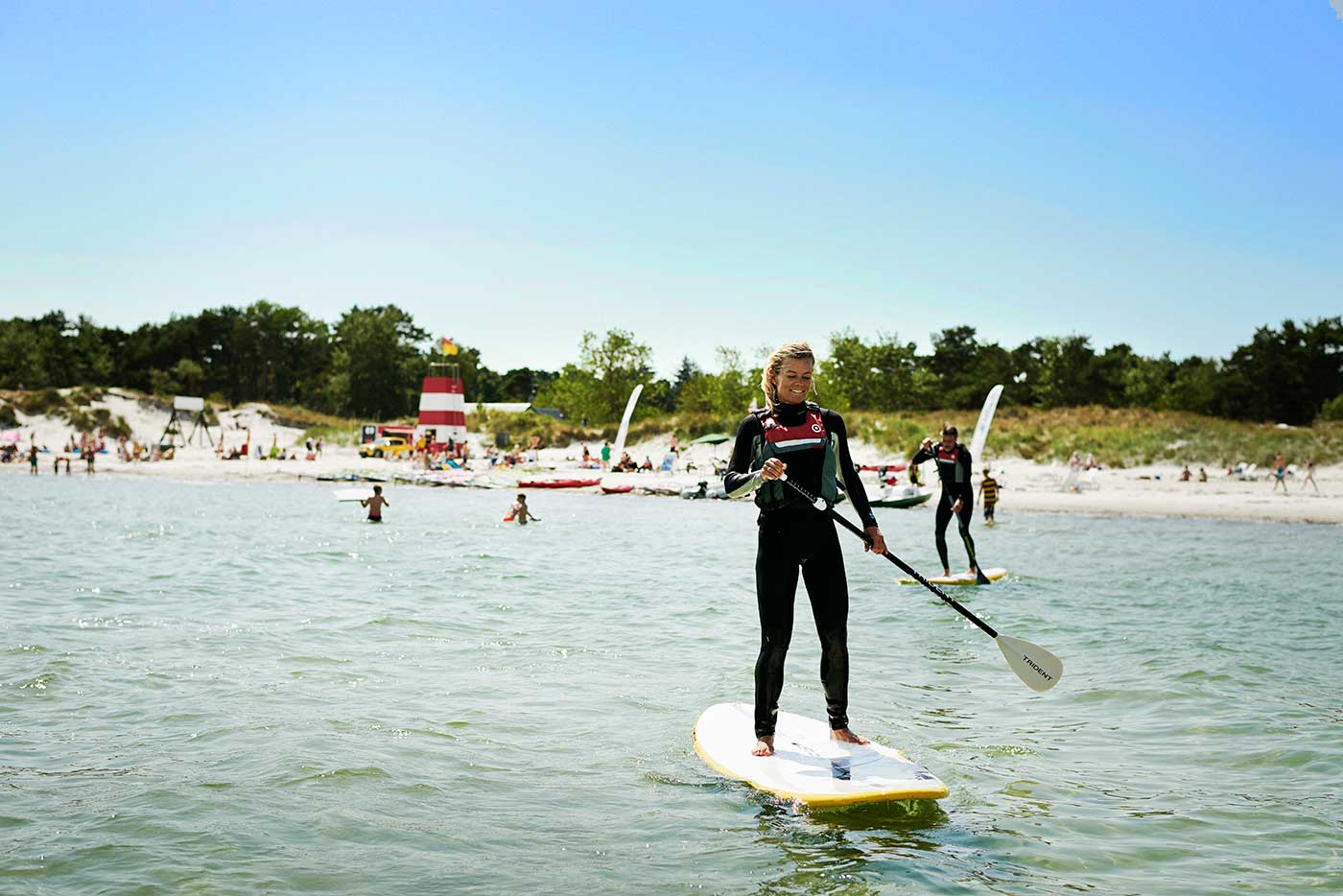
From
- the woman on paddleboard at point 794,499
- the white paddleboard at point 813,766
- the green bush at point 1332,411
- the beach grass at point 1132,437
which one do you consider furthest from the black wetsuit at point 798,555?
the green bush at point 1332,411

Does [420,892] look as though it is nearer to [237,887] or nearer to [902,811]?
[237,887]

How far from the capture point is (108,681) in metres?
8.00

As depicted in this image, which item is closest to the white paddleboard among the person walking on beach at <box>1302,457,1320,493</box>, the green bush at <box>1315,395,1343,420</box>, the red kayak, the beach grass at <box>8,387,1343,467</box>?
the person walking on beach at <box>1302,457,1320,493</box>

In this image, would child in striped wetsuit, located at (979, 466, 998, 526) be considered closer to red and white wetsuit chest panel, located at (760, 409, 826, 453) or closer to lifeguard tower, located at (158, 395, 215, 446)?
red and white wetsuit chest panel, located at (760, 409, 826, 453)

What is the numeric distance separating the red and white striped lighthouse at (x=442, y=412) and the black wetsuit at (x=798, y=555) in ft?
188

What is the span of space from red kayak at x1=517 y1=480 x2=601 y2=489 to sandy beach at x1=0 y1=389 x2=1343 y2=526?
1124 millimetres

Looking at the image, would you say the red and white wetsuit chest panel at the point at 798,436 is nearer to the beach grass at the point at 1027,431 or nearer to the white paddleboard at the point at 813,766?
the white paddleboard at the point at 813,766

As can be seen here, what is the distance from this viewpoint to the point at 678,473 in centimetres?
4962

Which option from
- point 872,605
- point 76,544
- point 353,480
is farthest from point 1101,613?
point 353,480

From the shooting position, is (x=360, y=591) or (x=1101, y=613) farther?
(x=360, y=591)

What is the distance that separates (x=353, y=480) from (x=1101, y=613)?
43722 millimetres

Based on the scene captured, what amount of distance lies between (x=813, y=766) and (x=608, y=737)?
1653 millimetres

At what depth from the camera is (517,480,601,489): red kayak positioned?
4731cm

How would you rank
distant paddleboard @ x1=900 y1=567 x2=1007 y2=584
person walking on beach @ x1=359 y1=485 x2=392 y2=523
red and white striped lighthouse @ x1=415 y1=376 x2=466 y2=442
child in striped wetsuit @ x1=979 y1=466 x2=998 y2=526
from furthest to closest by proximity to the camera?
red and white striped lighthouse @ x1=415 y1=376 x2=466 y2=442
person walking on beach @ x1=359 y1=485 x2=392 y2=523
child in striped wetsuit @ x1=979 y1=466 x2=998 y2=526
distant paddleboard @ x1=900 y1=567 x2=1007 y2=584
